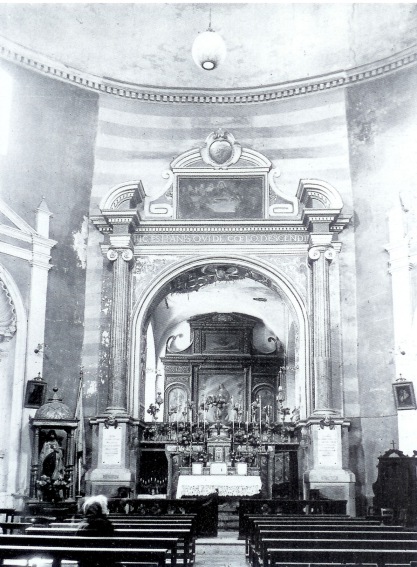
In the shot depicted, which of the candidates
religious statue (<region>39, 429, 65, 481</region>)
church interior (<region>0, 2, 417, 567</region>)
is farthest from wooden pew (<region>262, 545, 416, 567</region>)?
religious statue (<region>39, 429, 65, 481</region>)

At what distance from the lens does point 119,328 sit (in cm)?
1517

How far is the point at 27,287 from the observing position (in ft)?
47.5

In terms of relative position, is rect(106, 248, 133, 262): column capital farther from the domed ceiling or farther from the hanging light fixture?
the hanging light fixture

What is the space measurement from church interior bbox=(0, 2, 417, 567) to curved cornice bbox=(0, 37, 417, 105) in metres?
0.04

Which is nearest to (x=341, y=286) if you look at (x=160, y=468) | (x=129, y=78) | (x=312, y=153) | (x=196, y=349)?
(x=312, y=153)

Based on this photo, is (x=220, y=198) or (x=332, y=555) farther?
(x=220, y=198)

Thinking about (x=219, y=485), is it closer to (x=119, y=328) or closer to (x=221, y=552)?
(x=221, y=552)

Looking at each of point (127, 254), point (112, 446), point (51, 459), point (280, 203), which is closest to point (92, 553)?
point (51, 459)

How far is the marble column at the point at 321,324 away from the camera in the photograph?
48.1 feet

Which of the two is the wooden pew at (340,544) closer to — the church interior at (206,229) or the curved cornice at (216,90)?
the church interior at (206,229)

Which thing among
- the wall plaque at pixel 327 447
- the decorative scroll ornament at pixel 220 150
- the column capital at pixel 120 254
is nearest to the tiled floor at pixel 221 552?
the wall plaque at pixel 327 447

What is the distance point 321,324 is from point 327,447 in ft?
7.70

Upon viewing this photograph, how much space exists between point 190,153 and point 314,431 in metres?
6.38

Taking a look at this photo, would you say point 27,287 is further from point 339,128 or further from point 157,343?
point 157,343
